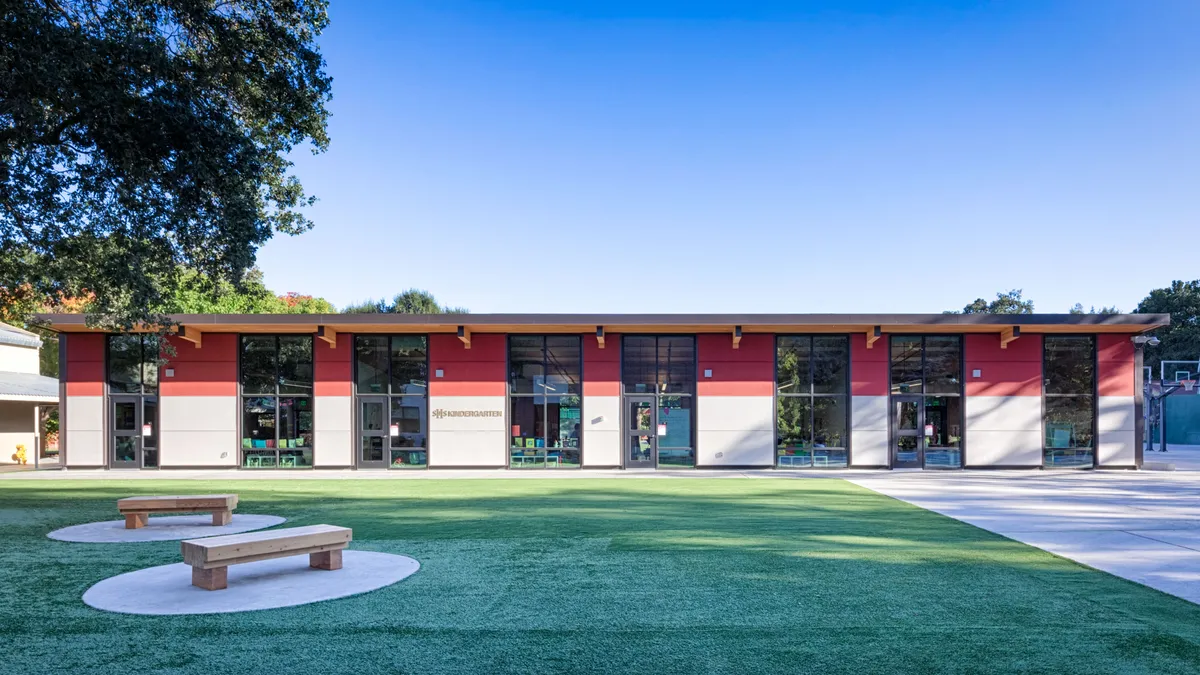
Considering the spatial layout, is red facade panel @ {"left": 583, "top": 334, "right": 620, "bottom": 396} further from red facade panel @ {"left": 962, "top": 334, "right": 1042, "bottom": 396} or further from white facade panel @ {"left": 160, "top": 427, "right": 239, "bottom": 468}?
white facade panel @ {"left": 160, "top": 427, "right": 239, "bottom": 468}

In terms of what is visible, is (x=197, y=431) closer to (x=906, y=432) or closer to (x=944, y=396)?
(x=906, y=432)

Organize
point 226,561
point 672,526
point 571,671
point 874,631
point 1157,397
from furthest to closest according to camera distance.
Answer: point 1157,397 → point 672,526 → point 226,561 → point 874,631 → point 571,671

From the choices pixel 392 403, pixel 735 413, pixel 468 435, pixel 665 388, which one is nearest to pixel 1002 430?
pixel 735 413

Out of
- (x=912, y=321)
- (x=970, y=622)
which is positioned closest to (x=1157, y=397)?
(x=912, y=321)

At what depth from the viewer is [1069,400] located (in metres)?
23.7

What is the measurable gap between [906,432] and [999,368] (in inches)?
120

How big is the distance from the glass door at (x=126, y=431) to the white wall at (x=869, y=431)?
1939 centimetres

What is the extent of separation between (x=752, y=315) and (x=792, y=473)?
4187 mm

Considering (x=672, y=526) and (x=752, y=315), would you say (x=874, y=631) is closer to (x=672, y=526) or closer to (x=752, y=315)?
(x=672, y=526)

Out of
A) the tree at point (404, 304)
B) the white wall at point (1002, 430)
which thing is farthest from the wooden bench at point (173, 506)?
the tree at point (404, 304)

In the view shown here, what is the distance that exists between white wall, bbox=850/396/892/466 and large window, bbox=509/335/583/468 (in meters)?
7.48

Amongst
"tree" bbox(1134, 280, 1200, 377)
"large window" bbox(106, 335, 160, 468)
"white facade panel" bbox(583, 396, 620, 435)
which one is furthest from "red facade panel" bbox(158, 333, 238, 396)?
"tree" bbox(1134, 280, 1200, 377)

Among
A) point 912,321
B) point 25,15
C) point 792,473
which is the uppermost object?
point 25,15

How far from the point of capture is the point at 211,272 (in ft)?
40.6
